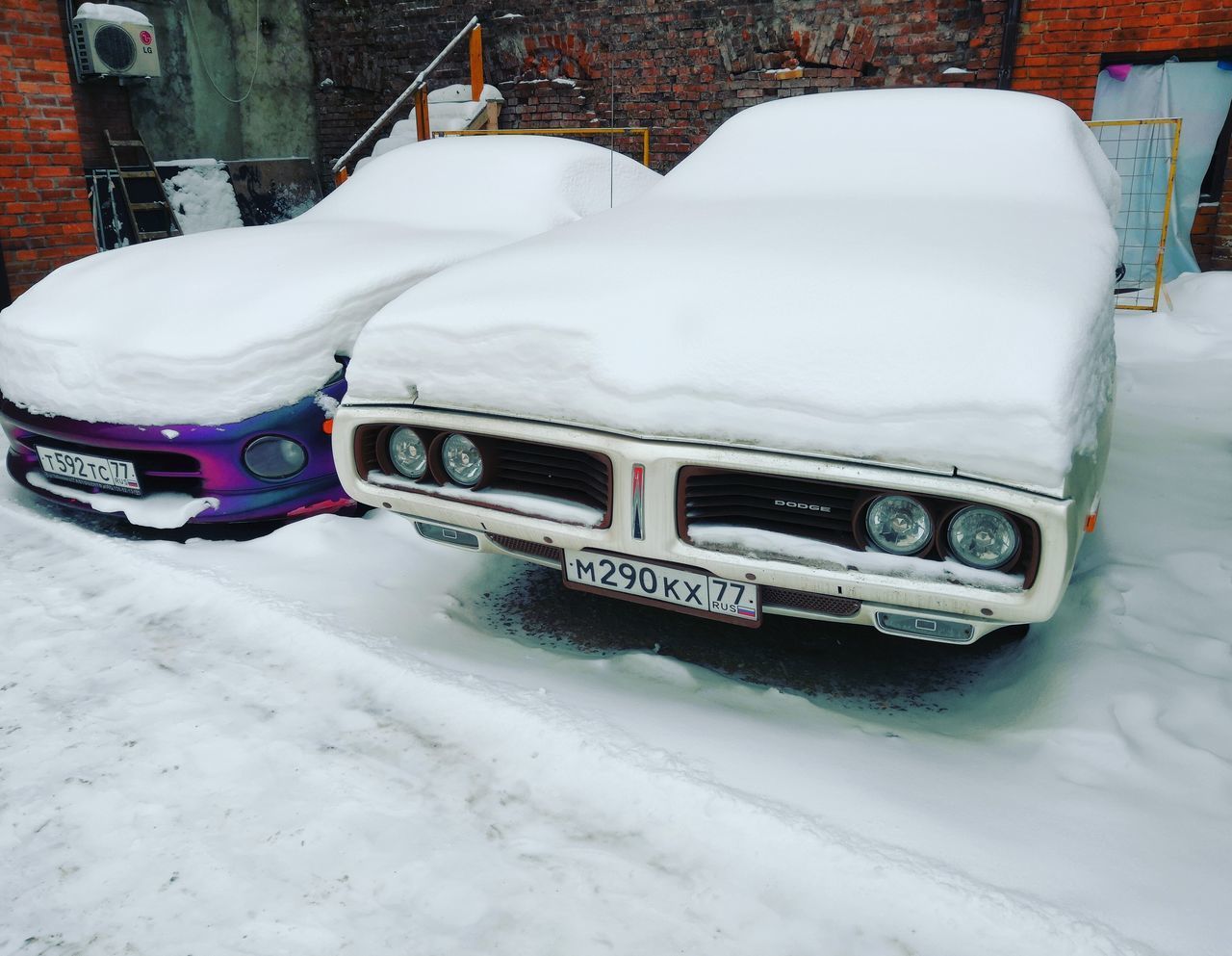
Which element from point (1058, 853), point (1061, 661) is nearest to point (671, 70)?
point (1061, 661)

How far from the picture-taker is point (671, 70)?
9.16m

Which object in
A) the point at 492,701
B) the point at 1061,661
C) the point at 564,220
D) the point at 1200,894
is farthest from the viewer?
the point at 564,220

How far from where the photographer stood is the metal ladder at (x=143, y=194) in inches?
380

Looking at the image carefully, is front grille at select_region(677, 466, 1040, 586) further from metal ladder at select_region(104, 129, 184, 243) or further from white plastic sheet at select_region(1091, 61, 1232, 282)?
metal ladder at select_region(104, 129, 184, 243)

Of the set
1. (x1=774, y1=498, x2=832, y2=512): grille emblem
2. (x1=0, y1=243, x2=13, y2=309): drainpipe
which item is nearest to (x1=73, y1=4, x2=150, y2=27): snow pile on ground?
(x1=0, y1=243, x2=13, y2=309): drainpipe

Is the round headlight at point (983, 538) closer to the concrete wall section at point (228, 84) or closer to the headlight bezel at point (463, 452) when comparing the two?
the headlight bezel at point (463, 452)

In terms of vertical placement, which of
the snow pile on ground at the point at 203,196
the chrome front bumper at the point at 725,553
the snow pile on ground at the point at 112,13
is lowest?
the chrome front bumper at the point at 725,553

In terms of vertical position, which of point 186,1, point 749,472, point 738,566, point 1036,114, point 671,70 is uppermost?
point 186,1

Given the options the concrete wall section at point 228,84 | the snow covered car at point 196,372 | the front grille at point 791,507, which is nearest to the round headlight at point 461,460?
the front grille at point 791,507

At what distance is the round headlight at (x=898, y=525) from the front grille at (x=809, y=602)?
0.56 ft

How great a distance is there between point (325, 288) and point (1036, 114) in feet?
8.80

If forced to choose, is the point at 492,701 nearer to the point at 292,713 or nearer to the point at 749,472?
the point at 292,713

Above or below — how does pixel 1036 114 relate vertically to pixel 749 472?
above

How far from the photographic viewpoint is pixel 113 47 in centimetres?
917
